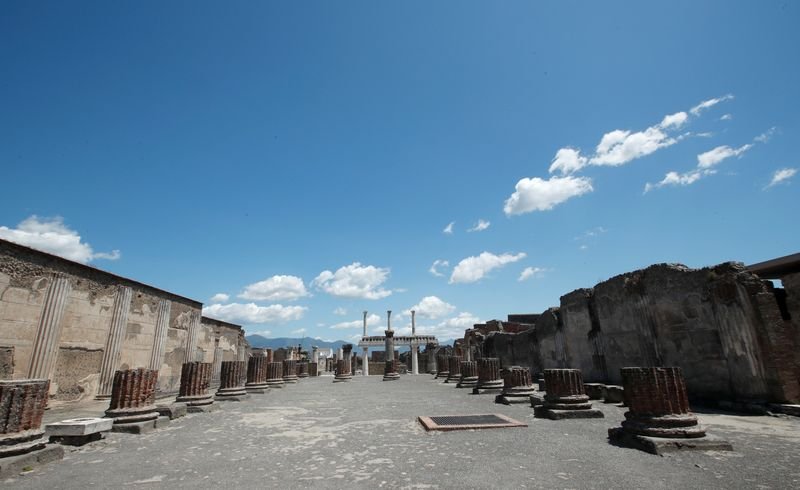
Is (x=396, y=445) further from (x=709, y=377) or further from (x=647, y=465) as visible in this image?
(x=709, y=377)

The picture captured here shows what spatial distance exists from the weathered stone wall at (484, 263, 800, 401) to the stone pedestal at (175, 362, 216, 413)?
13406 mm

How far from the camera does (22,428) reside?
215 inches

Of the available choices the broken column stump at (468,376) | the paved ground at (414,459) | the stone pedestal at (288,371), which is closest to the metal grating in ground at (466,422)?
the paved ground at (414,459)

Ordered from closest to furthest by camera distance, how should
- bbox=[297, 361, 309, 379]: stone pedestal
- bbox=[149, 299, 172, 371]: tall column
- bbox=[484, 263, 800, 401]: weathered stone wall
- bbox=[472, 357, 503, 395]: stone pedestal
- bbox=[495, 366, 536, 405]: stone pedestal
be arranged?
bbox=[484, 263, 800, 401]: weathered stone wall < bbox=[495, 366, 536, 405]: stone pedestal < bbox=[472, 357, 503, 395]: stone pedestal < bbox=[149, 299, 172, 371]: tall column < bbox=[297, 361, 309, 379]: stone pedestal

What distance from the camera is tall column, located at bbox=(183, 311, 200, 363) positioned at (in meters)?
18.4

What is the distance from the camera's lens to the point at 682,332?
10562mm

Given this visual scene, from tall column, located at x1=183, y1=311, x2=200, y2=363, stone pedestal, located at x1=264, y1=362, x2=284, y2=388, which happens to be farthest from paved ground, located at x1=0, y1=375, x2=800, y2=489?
stone pedestal, located at x1=264, y1=362, x2=284, y2=388

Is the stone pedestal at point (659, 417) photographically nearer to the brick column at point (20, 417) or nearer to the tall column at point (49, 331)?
the brick column at point (20, 417)

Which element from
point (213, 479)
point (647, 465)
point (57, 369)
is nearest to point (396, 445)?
point (213, 479)

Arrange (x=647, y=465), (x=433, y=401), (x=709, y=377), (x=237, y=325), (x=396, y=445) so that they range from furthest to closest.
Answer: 1. (x=237, y=325)
2. (x=433, y=401)
3. (x=709, y=377)
4. (x=396, y=445)
5. (x=647, y=465)

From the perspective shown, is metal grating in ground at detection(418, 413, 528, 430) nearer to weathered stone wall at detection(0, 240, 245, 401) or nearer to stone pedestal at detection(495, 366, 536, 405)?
stone pedestal at detection(495, 366, 536, 405)

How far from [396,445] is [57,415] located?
994cm

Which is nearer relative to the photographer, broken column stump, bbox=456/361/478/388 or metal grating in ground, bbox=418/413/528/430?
metal grating in ground, bbox=418/413/528/430

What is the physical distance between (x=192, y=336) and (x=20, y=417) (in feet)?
47.3
